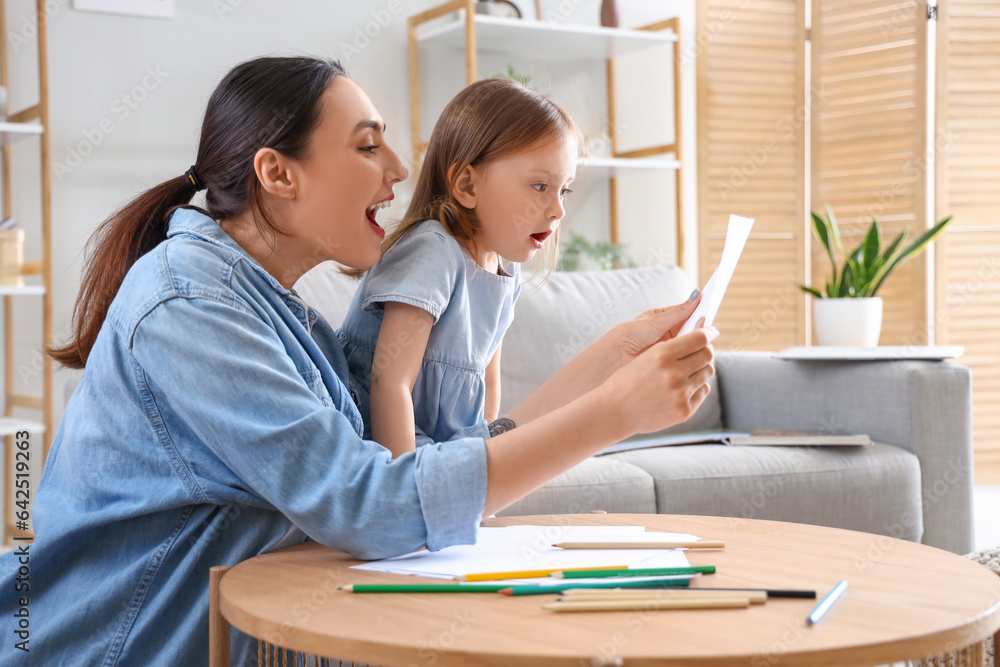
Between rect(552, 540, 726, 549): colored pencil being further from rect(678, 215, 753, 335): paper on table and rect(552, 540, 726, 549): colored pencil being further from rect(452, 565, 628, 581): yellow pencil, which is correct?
rect(678, 215, 753, 335): paper on table

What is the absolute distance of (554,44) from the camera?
344 centimetres

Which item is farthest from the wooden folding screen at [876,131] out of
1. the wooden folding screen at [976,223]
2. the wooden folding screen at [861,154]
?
the wooden folding screen at [976,223]

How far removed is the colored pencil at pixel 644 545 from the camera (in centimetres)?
88

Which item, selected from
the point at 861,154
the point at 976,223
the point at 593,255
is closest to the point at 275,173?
the point at 593,255

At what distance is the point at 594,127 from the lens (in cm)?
380

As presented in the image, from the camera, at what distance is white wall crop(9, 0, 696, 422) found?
2748 mm

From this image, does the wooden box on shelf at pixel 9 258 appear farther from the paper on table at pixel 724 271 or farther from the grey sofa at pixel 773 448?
the paper on table at pixel 724 271

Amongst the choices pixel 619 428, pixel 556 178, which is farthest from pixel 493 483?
pixel 556 178

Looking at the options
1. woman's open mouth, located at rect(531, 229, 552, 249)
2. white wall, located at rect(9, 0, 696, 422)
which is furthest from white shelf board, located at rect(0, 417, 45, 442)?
woman's open mouth, located at rect(531, 229, 552, 249)

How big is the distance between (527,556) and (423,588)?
144 mm

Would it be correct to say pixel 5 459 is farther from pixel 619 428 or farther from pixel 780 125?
pixel 780 125

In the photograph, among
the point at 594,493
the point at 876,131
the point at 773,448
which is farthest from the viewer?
the point at 876,131

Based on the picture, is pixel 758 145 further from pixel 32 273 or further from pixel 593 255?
pixel 32 273

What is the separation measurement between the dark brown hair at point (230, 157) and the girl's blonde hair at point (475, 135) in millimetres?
314
